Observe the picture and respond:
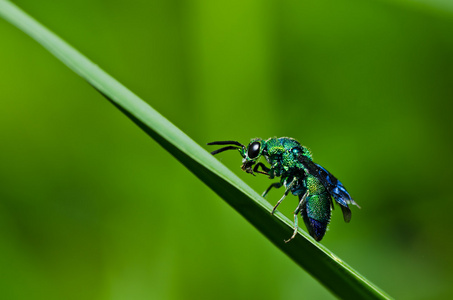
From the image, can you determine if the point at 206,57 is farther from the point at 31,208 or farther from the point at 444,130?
the point at 444,130

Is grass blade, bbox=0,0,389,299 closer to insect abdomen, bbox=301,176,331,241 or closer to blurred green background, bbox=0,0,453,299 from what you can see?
insect abdomen, bbox=301,176,331,241

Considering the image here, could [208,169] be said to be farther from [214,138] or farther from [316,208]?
[214,138]

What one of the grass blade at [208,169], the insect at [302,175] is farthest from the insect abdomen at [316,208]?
the grass blade at [208,169]

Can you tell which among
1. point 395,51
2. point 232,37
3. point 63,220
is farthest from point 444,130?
point 63,220

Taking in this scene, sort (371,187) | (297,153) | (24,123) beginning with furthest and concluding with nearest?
(371,187) < (24,123) < (297,153)

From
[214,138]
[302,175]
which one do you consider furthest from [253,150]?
[214,138]

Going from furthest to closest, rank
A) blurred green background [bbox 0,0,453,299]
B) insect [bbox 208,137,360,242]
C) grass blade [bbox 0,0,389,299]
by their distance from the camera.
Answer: blurred green background [bbox 0,0,453,299]
insect [bbox 208,137,360,242]
grass blade [bbox 0,0,389,299]

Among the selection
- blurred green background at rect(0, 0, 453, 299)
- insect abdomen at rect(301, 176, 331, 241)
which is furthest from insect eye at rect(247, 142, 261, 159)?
blurred green background at rect(0, 0, 453, 299)
